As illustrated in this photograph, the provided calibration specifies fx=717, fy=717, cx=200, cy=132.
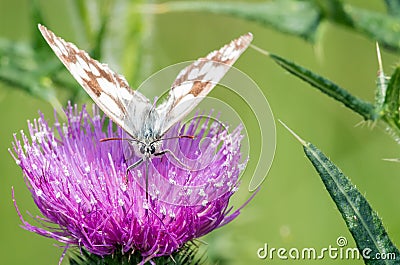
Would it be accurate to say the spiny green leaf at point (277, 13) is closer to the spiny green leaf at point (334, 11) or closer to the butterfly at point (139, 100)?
the spiny green leaf at point (334, 11)

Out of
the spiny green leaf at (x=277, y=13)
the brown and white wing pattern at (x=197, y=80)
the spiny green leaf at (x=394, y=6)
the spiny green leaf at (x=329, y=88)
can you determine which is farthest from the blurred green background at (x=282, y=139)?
the spiny green leaf at (x=329, y=88)

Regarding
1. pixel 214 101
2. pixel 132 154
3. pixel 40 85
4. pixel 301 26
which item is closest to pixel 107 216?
pixel 132 154

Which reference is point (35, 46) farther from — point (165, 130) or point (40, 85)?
point (165, 130)

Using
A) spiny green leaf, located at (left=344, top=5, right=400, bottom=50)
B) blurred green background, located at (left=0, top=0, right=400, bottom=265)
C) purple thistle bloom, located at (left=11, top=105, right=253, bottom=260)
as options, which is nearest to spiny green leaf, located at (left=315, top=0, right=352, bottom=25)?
spiny green leaf, located at (left=344, top=5, right=400, bottom=50)

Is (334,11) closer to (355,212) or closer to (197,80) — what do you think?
(197,80)

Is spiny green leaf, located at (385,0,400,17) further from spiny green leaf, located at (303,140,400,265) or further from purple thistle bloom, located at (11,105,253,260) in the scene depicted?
spiny green leaf, located at (303,140,400,265)

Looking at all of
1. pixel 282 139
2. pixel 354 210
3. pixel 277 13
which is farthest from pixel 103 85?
pixel 282 139

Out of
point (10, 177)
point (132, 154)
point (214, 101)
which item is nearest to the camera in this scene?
point (132, 154)
